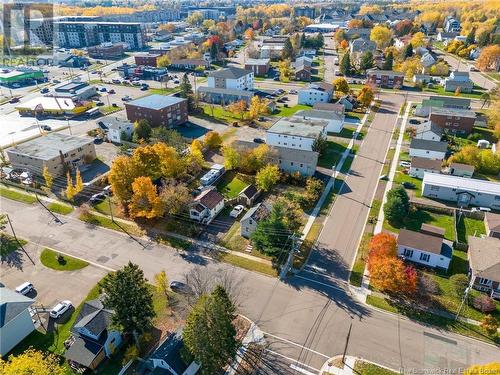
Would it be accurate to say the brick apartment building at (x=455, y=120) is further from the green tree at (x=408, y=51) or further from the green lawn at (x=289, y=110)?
the green tree at (x=408, y=51)

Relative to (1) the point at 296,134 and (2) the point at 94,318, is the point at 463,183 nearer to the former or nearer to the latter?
(1) the point at 296,134

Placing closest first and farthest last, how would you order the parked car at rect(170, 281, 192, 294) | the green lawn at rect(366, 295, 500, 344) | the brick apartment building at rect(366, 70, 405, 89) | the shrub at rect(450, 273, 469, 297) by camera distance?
the green lawn at rect(366, 295, 500, 344) → the shrub at rect(450, 273, 469, 297) → the parked car at rect(170, 281, 192, 294) → the brick apartment building at rect(366, 70, 405, 89)

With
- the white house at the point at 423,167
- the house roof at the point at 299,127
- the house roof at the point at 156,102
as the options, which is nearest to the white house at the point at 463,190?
the white house at the point at 423,167

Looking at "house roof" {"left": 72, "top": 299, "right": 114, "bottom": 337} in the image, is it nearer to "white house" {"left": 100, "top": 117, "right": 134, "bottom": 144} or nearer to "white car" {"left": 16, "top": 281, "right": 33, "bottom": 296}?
"white car" {"left": 16, "top": 281, "right": 33, "bottom": 296}

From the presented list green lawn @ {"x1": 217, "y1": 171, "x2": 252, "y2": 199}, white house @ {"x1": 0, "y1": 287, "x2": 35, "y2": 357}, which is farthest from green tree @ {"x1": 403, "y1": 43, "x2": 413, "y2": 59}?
white house @ {"x1": 0, "y1": 287, "x2": 35, "y2": 357}

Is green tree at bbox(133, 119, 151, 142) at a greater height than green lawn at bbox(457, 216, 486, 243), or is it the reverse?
green tree at bbox(133, 119, 151, 142)

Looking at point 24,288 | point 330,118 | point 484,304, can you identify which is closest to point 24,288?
point 24,288
